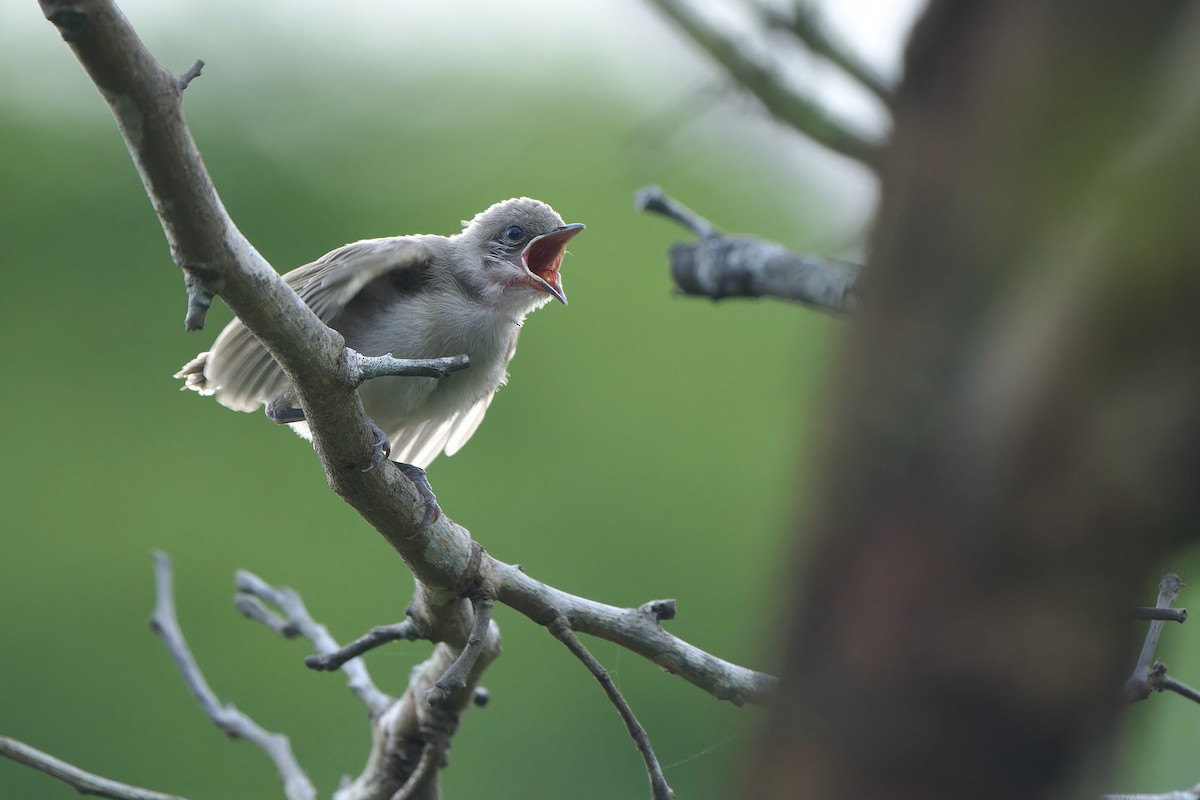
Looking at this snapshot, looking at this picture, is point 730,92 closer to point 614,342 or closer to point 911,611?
point 911,611

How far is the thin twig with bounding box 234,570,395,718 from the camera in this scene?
150 inches

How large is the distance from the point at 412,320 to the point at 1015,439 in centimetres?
302

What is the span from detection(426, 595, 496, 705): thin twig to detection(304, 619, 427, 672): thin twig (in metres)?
0.25

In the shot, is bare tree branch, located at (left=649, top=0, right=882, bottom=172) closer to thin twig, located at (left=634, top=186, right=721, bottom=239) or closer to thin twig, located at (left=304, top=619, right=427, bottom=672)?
thin twig, located at (left=634, top=186, right=721, bottom=239)

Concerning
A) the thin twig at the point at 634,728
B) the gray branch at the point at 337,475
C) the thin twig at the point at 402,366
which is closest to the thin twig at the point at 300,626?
the gray branch at the point at 337,475

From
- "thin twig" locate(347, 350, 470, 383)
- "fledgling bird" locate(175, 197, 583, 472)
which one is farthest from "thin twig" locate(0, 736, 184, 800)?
"fledgling bird" locate(175, 197, 583, 472)

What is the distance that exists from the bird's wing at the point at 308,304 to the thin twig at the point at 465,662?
1.28 meters

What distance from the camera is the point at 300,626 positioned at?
12.7ft

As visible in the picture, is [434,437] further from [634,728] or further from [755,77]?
[634,728]

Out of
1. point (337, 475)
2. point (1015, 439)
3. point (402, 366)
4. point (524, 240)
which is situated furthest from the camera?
point (524, 240)

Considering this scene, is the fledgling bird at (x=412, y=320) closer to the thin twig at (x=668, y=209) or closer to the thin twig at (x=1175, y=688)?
the thin twig at (x=668, y=209)

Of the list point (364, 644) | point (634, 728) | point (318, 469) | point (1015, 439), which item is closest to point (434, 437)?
point (364, 644)

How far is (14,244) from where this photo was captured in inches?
458

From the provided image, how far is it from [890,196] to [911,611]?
58cm
